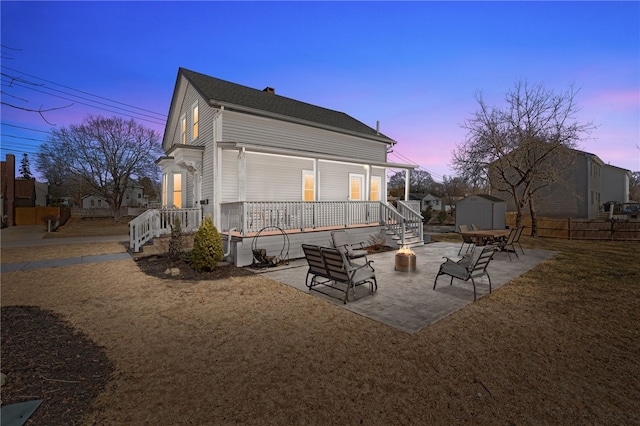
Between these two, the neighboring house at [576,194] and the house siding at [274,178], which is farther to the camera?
the neighboring house at [576,194]

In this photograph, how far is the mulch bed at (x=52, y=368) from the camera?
2582 mm

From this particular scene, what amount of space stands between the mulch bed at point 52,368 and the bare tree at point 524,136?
19.9 meters

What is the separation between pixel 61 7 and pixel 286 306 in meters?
5.81

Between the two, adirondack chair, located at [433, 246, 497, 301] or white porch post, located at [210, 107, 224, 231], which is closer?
adirondack chair, located at [433, 246, 497, 301]

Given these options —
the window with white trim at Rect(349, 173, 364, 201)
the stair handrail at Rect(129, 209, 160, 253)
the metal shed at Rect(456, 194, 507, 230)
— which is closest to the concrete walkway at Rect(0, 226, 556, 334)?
the stair handrail at Rect(129, 209, 160, 253)

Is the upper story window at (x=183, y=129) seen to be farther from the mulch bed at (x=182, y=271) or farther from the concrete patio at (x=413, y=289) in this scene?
the concrete patio at (x=413, y=289)

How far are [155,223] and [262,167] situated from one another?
4.88m

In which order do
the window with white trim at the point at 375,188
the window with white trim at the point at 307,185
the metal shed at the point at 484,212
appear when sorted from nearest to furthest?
the window with white trim at the point at 307,185 < the window with white trim at the point at 375,188 < the metal shed at the point at 484,212

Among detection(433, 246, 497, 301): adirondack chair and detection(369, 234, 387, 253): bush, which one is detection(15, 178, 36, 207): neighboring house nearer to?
detection(369, 234, 387, 253): bush

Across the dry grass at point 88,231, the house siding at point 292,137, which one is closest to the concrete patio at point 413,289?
the house siding at point 292,137

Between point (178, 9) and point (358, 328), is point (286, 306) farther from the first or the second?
point (178, 9)

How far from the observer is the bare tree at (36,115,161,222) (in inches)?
1100

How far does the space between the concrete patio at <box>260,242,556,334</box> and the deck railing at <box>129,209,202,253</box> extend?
5.25 metres

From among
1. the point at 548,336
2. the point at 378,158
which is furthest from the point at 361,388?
the point at 378,158
